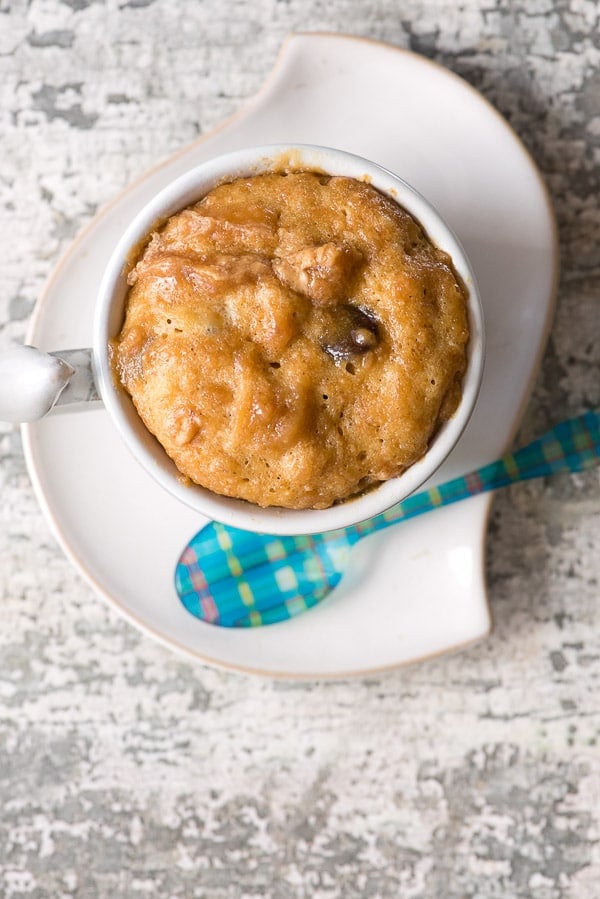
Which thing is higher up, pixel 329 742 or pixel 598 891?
pixel 329 742

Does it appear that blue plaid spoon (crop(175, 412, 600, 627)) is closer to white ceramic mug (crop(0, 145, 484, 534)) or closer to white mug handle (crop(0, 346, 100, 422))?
white ceramic mug (crop(0, 145, 484, 534))

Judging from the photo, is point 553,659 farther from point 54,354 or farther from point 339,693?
point 54,354

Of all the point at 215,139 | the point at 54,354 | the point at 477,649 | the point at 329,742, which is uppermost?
the point at 215,139

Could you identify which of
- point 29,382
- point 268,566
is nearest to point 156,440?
point 29,382

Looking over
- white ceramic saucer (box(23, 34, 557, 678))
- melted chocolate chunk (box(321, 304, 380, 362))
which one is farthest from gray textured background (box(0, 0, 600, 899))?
melted chocolate chunk (box(321, 304, 380, 362))

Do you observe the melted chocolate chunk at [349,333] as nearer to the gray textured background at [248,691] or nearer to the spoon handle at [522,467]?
A: the spoon handle at [522,467]

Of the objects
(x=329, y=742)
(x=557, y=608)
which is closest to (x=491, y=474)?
(x=557, y=608)

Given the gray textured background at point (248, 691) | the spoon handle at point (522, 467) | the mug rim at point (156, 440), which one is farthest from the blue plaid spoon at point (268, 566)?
the mug rim at point (156, 440)
